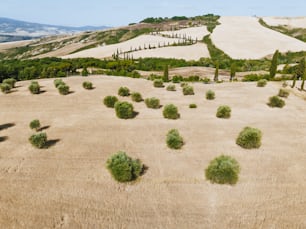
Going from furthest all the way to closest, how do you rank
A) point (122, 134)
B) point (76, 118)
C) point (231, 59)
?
point (231, 59), point (76, 118), point (122, 134)

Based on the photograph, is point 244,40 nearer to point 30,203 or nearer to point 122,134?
point 122,134

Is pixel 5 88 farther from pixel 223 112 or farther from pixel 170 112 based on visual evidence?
pixel 223 112

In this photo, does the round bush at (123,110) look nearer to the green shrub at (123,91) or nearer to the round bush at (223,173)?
the green shrub at (123,91)

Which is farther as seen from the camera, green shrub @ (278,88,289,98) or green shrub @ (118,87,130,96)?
green shrub @ (118,87,130,96)

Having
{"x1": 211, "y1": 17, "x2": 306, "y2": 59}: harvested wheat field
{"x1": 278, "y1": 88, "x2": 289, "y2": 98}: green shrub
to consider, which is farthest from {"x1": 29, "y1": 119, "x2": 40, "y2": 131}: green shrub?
{"x1": 211, "y1": 17, "x2": 306, "y2": 59}: harvested wheat field

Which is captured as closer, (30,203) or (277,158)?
(30,203)

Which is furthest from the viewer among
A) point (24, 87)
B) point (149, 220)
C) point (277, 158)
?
point (24, 87)

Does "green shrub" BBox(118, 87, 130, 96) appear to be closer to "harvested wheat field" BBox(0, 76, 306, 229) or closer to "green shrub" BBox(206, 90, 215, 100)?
"harvested wheat field" BBox(0, 76, 306, 229)

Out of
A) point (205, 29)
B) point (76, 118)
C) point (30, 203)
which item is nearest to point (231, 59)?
point (205, 29)

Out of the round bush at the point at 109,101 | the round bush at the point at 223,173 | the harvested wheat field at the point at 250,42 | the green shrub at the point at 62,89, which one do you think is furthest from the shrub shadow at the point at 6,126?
the harvested wheat field at the point at 250,42
